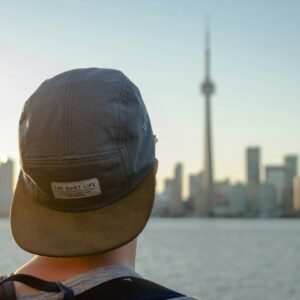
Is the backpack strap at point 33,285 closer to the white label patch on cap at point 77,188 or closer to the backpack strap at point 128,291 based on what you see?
the backpack strap at point 128,291

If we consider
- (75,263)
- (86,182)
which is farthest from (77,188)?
(75,263)

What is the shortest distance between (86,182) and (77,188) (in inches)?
0.8

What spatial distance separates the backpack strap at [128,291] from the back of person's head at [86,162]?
0.08 m

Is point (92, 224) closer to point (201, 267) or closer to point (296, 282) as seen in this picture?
point (296, 282)

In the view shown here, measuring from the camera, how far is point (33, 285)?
131cm

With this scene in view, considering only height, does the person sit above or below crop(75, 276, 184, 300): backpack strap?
above

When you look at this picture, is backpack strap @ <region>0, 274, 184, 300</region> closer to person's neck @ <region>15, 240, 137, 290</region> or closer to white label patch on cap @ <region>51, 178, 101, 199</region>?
person's neck @ <region>15, 240, 137, 290</region>

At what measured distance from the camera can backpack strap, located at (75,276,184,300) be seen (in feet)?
4.10

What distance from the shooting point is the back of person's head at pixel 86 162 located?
1.32 metres

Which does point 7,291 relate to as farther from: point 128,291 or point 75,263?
point 128,291

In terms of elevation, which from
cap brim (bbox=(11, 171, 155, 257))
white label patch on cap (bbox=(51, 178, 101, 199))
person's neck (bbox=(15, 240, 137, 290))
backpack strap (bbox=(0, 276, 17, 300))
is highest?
white label patch on cap (bbox=(51, 178, 101, 199))

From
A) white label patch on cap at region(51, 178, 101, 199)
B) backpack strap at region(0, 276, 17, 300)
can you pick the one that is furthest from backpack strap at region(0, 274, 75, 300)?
white label patch on cap at region(51, 178, 101, 199)

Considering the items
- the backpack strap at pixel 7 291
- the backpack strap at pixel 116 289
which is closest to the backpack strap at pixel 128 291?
the backpack strap at pixel 116 289

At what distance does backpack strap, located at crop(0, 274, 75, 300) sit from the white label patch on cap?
0.17 m
